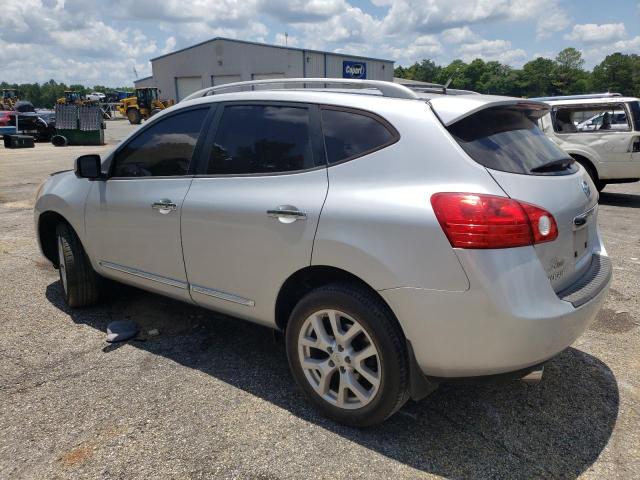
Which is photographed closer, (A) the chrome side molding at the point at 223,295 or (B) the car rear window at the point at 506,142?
(B) the car rear window at the point at 506,142

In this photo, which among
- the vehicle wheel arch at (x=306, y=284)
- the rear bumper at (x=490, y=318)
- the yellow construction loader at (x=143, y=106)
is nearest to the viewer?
the rear bumper at (x=490, y=318)

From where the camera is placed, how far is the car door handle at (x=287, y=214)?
260 centimetres

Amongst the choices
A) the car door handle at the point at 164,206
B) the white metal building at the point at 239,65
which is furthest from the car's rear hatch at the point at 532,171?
the white metal building at the point at 239,65

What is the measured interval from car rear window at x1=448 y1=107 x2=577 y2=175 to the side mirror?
263cm

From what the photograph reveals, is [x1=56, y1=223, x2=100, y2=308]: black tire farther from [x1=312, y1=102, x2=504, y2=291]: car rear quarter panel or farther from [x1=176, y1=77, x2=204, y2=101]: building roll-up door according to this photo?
[x1=176, y1=77, x2=204, y2=101]: building roll-up door

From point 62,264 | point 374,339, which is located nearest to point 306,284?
point 374,339

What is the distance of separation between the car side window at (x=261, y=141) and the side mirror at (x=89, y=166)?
3.65ft

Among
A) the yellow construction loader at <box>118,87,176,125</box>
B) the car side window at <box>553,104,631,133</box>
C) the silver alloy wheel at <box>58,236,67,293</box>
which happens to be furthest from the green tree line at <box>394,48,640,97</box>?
the silver alloy wheel at <box>58,236,67,293</box>

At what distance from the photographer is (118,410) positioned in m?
2.86

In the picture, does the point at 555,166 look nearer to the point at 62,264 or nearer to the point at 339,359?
the point at 339,359

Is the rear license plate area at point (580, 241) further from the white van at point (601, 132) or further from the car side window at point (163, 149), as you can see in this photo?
the white van at point (601, 132)

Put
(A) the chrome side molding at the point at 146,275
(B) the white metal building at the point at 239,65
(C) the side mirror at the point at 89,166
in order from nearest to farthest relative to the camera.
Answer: (A) the chrome side molding at the point at 146,275, (C) the side mirror at the point at 89,166, (B) the white metal building at the point at 239,65

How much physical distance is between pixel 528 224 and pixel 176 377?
230 cm

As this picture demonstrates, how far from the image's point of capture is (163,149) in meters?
3.47
